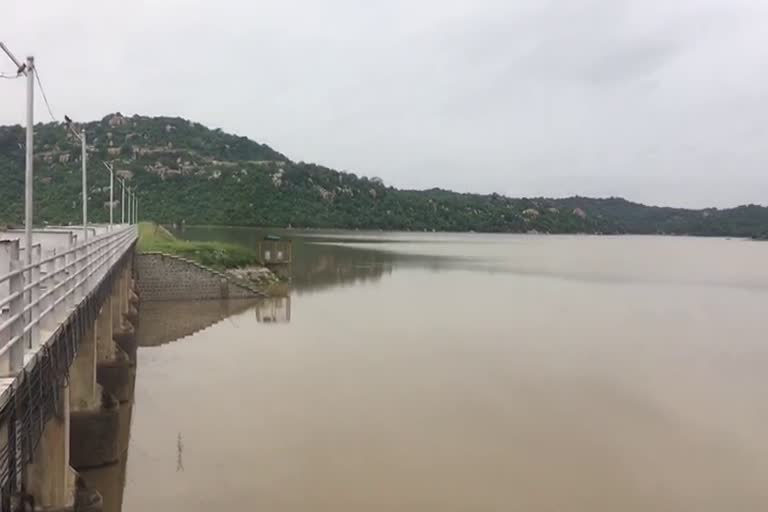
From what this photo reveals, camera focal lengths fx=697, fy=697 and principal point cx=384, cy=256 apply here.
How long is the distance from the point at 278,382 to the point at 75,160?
8420cm

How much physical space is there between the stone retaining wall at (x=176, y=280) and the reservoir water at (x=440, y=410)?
1158mm

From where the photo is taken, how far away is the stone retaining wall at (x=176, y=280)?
103 ft

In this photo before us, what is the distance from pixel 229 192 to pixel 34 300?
363 ft

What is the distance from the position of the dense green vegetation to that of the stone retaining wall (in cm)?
2506

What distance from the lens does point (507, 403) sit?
658 inches

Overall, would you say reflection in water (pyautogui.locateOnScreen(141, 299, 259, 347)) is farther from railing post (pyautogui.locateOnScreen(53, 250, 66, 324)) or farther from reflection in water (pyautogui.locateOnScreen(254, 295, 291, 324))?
railing post (pyautogui.locateOnScreen(53, 250, 66, 324))

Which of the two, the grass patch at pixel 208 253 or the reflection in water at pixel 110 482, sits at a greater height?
the grass patch at pixel 208 253

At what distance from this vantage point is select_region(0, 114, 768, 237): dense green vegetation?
8093 cm

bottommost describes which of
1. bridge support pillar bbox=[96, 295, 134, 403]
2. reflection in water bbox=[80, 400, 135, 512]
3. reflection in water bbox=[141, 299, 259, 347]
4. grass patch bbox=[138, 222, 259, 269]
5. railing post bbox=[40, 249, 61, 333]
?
reflection in water bbox=[80, 400, 135, 512]

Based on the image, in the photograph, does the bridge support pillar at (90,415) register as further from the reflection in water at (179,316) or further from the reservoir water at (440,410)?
the reflection in water at (179,316)

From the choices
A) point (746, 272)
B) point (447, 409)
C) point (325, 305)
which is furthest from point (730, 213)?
point (447, 409)

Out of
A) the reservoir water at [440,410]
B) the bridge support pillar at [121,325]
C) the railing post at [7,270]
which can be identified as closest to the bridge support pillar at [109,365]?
the reservoir water at [440,410]

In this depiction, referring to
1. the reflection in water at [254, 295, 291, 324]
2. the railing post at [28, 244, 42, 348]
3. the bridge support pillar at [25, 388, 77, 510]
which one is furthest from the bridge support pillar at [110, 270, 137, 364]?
the railing post at [28, 244, 42, 348]

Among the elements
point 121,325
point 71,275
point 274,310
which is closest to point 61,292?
point 71,275
